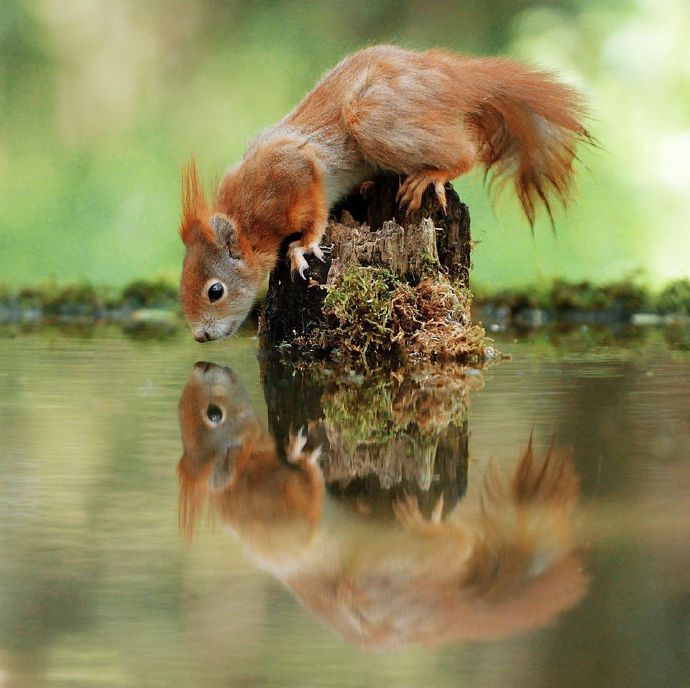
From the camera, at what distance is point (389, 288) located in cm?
385

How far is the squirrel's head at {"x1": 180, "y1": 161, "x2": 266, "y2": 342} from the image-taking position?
3717mm

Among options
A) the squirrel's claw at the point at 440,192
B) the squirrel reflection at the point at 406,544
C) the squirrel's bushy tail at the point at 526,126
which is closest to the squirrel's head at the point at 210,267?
the squirrel's claw at the point at 440,192

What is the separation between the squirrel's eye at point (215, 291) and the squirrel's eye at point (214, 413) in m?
0.89

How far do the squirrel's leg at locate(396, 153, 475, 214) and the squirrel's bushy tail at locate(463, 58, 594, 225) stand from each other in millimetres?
216

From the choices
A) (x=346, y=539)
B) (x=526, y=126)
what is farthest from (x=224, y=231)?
(x=346, y=539)

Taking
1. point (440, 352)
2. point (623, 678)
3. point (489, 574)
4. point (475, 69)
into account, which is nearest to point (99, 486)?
point (489, 574)

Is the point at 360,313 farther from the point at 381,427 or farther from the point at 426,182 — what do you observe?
the point at 381,427

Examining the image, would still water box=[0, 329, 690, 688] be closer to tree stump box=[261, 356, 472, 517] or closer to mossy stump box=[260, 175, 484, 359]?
tree stump box=[261, 356, 472, 517]

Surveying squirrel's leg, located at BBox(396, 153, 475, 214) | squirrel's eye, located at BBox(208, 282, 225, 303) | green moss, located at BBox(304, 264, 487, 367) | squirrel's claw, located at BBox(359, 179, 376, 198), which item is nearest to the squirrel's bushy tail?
squirrel's leg, located at BBox(396, 153, 475, 214)

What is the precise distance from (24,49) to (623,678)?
6173mm

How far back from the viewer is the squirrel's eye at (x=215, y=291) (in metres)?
3.72

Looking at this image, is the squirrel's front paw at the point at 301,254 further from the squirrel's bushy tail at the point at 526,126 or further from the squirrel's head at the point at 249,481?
the squirrel's head at the point at 249,481

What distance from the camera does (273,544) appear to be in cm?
158

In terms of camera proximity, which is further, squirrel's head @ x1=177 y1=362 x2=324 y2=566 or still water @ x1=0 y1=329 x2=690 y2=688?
squirrel's head @ x1=177 y1=362 x2=324 y2=566
